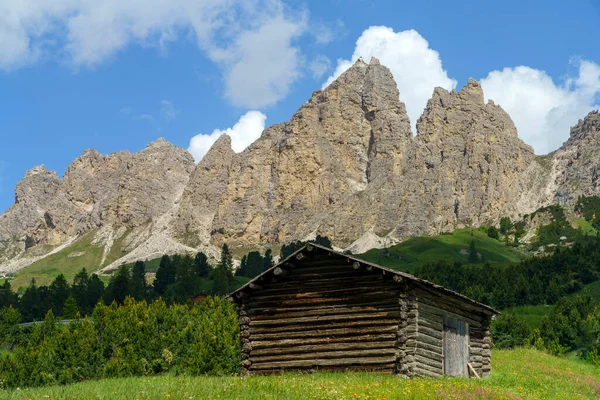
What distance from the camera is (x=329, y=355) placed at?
30.0 m

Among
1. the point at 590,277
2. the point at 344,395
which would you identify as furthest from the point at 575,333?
the point at 344,395

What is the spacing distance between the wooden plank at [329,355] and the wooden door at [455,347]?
144 inches

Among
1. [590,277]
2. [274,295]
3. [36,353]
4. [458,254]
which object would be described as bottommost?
[36,353]

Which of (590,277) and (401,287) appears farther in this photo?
(590,277)

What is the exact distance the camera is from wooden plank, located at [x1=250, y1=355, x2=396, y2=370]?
2923 cm

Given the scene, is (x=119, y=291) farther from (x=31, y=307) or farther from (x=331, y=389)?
(x=331, y=389)

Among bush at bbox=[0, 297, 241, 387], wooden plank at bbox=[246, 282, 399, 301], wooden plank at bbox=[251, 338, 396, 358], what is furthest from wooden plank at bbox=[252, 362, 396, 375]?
bush at bbox=[0, 297, 241, 387]

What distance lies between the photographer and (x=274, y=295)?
31.1 metres

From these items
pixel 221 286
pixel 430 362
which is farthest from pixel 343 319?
pixel 221 286

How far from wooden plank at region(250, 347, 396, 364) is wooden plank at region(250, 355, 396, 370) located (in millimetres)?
120

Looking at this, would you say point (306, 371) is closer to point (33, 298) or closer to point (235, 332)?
point (235, 332)

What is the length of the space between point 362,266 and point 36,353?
129 ft

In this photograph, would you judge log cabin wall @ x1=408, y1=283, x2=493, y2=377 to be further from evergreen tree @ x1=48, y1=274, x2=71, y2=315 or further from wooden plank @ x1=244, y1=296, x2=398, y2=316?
evergreen tree @ x1=48, y1=274, x2=71, y2=315

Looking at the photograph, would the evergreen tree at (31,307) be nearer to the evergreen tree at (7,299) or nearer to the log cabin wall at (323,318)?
the evergreen tree at (7,299)
